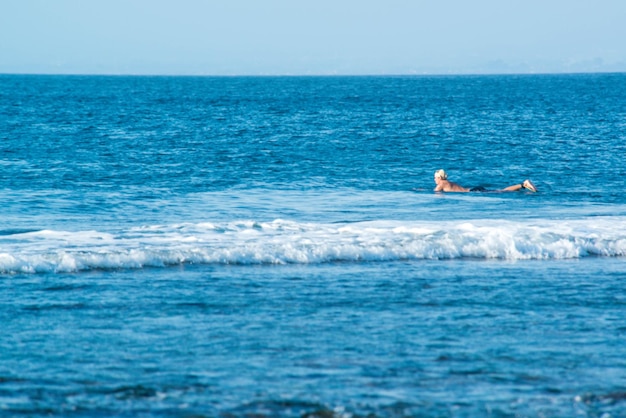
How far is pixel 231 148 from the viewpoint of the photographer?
127ft

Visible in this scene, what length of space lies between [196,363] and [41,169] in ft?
77.0

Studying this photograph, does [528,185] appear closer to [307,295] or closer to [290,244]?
[290,244]

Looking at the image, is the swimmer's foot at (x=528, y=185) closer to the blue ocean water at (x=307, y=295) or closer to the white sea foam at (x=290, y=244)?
the blue ocean water at (x=307, y=295)

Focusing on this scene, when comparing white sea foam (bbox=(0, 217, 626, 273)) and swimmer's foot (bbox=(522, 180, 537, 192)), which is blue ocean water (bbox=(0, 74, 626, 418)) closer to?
white sea foam (bbox=(0, 217, 626, 273))

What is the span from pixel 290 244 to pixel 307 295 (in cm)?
358

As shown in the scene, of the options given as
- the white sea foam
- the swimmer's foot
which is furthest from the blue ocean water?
the swimmer's foot

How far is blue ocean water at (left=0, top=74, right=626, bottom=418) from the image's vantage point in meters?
7.77

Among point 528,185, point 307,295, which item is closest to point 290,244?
point 307,295

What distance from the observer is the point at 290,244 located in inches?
590

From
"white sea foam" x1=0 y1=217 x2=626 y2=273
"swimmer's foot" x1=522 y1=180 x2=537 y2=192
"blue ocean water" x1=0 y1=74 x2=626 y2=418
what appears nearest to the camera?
"blue ocean water" x1=0 y1=74 x2=626 y2=418

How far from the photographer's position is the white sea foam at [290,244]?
13.8 metres

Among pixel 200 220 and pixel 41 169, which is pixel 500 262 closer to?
pixel 200 220

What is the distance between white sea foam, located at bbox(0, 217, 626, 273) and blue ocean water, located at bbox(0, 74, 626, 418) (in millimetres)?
56

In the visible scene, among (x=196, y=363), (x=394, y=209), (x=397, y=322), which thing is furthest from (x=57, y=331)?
(x=394, y=209)
